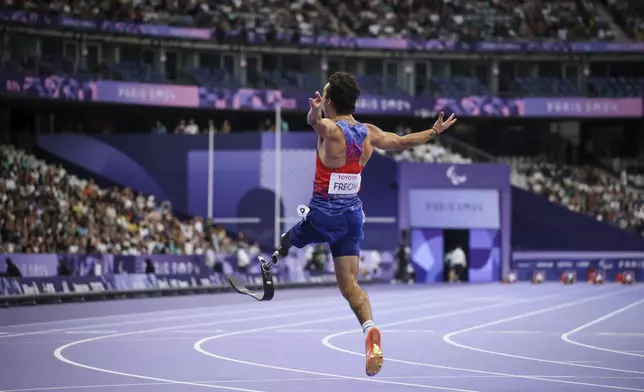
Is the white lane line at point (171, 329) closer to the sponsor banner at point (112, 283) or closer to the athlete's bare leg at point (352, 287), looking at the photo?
the athlete's bare leg at point (352, 287)

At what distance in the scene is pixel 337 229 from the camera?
36.4ft

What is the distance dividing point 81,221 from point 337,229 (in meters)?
29.8

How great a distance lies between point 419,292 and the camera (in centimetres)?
3984

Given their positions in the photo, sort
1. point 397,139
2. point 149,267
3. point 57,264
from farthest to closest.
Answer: point 149,267
point 57,264
point 397,139

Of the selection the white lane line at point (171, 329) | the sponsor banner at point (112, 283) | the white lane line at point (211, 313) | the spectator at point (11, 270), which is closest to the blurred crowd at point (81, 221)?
the sponsor banner at point (112, 283)

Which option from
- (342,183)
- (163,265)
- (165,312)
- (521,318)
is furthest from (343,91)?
(163,265)

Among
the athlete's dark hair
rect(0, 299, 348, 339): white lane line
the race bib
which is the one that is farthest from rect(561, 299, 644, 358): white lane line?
rect(0, 299, 348, 339): white lane line

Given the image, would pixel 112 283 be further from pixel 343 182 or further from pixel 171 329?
pixel 343 182

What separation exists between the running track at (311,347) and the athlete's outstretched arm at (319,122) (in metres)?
2.41

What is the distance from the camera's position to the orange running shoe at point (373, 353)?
10508mm

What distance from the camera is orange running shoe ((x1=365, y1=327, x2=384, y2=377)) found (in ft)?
34.5

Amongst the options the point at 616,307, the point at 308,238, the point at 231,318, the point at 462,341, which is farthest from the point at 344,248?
the point at 616,307

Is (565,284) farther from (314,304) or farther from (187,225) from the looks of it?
(314,304)

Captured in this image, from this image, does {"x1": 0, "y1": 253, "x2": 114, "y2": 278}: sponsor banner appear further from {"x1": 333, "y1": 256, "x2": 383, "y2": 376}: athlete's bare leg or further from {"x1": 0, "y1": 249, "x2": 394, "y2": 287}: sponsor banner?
{"x1": 333, "y1": 256, "x2": 383, "y2": 376}: athlete's bare leg
